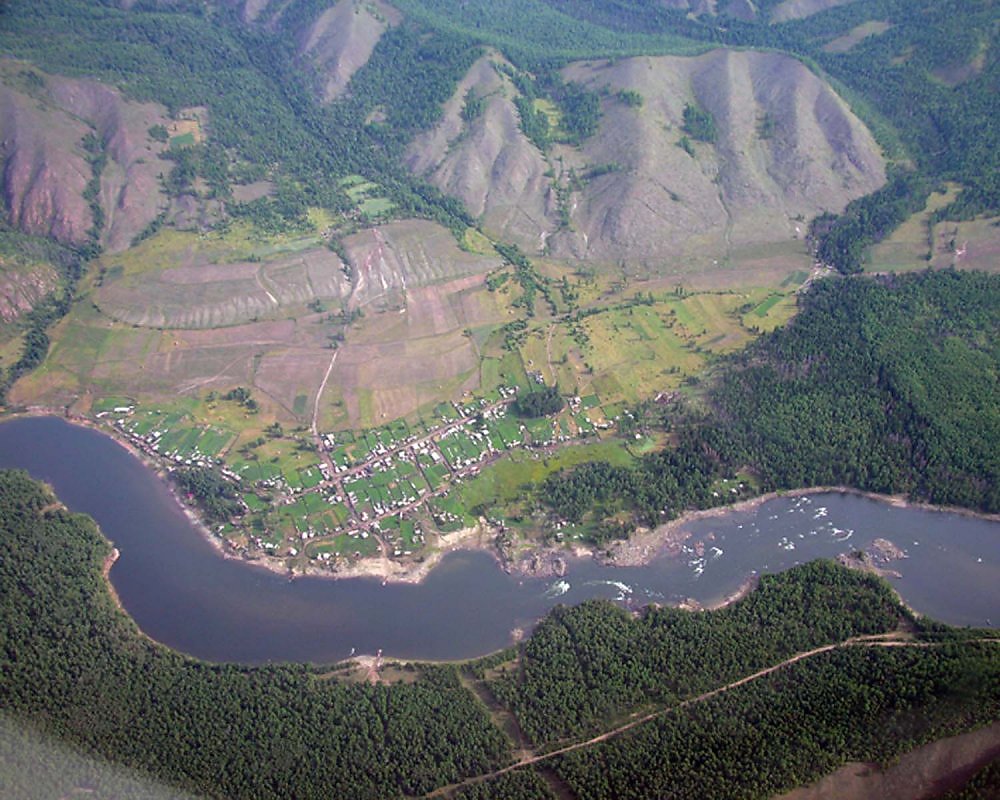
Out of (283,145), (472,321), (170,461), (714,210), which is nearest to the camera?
(170,461)

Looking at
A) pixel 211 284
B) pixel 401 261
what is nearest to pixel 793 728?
pixel 401 261

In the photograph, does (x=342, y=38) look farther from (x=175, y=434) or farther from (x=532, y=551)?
(x=532, y=551)

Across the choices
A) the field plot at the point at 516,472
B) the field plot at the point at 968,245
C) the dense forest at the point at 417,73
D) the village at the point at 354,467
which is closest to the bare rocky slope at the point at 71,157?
the dense forest at the point at 417,73

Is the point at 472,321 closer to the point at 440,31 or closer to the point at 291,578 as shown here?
the point at 291,578

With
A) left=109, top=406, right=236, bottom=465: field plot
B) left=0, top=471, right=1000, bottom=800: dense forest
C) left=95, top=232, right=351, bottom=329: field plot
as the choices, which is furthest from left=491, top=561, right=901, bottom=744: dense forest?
left=95, top=232, right=351, bottom=329: field plot

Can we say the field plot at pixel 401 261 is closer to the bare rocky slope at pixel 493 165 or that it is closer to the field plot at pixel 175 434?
the bare rocky slope at pixel 493 165

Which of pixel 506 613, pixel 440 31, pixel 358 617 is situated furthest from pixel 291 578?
pixel 440 31
